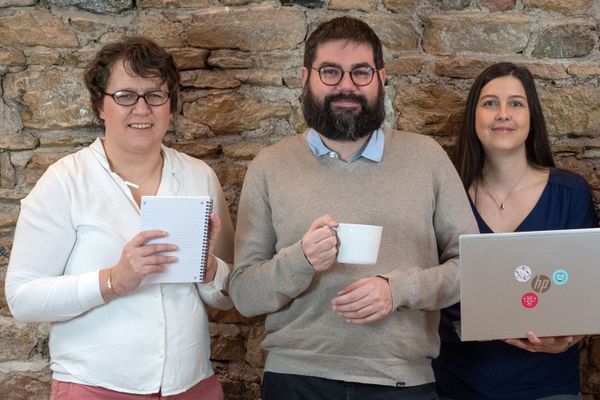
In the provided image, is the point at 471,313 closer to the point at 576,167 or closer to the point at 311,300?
the point at 311,300

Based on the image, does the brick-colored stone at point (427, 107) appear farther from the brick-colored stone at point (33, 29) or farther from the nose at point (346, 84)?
the brick-colored stone at point (33, 29)

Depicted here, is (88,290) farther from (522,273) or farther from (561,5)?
(561,5)

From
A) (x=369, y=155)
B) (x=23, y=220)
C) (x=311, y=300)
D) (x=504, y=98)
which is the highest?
(x=504, y=98)

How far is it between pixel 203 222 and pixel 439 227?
67cm

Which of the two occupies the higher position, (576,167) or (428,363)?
(576,167)

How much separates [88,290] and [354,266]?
0.66 metres

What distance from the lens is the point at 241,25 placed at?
7.72 ft

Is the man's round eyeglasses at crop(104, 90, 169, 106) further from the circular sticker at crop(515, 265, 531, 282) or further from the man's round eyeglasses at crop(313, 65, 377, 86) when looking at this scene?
the circular sticker at crop(515, 265, 531, 282)

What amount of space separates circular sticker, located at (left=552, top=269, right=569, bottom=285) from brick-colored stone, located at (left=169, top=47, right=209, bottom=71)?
128cm

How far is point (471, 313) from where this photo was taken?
1755 millimetres

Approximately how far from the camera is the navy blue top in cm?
204

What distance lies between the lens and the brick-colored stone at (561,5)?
239cm

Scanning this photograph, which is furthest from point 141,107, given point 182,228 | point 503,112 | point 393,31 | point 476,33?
point 476,33

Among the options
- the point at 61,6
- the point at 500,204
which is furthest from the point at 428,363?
the point at 61,6
